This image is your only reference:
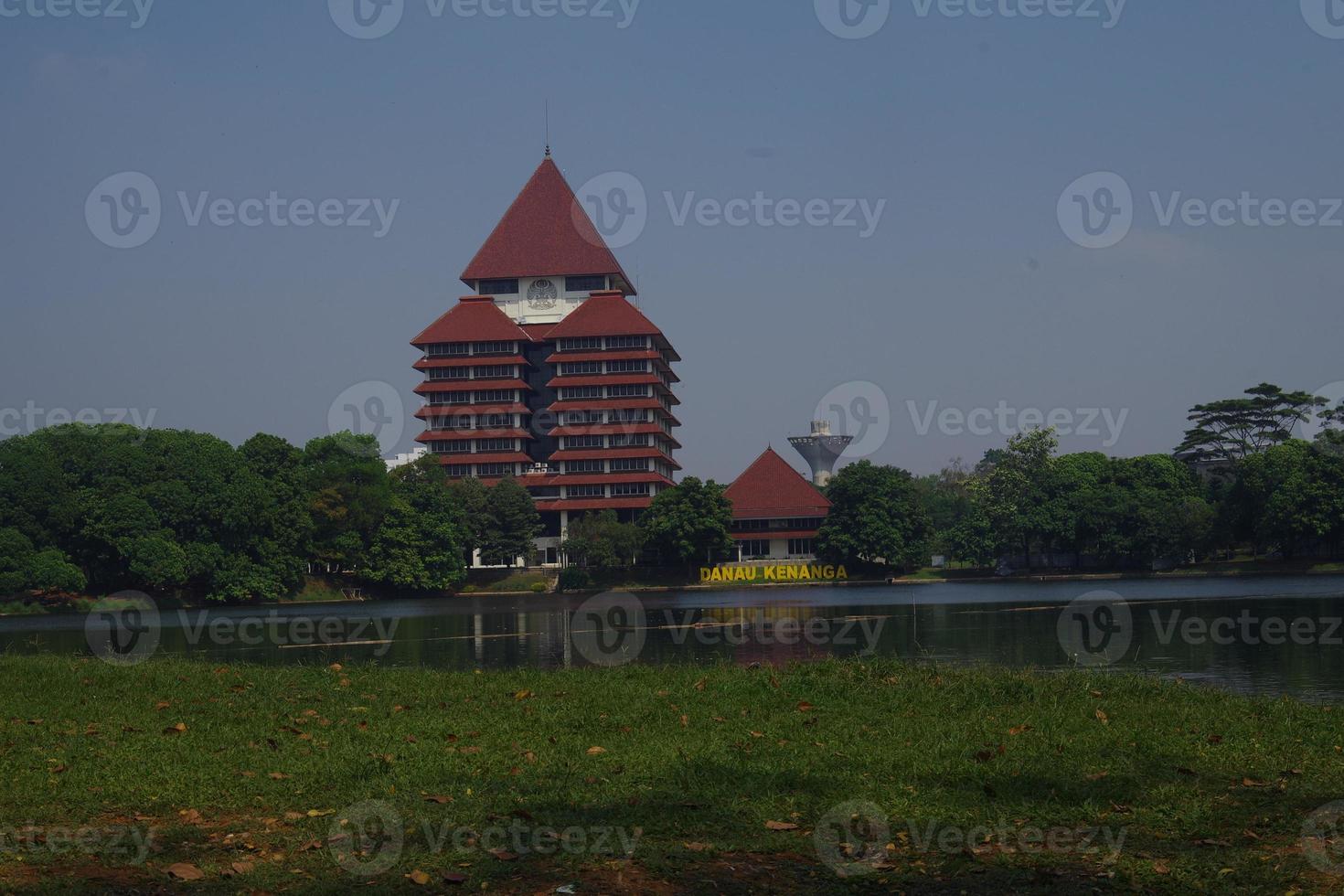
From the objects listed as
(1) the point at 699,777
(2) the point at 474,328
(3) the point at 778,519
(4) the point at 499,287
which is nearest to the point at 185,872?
(1) the point at 699,777

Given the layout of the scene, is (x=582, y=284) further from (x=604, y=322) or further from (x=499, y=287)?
(x=604, y=322)

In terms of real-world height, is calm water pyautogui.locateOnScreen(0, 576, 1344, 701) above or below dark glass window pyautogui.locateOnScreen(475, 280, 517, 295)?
below

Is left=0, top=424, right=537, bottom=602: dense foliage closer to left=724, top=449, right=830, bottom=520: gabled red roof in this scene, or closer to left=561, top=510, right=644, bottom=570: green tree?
left=561, top=510, right=644, bottom=570: green tree

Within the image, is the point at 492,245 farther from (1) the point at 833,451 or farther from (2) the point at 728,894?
(2) the point at 728,894

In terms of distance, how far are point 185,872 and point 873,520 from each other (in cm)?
6970

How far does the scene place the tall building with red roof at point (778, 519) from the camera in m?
82.2

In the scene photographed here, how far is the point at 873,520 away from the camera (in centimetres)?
7438

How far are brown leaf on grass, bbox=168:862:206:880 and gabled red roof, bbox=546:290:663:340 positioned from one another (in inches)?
3279

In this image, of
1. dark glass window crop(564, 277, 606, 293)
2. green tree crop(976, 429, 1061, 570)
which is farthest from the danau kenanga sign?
dark glass window crop(564, 277, 606, 293)

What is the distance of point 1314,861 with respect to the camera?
6047 mm

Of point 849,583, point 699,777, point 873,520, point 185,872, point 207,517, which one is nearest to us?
point 185,872

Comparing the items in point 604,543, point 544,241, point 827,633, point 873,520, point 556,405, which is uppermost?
point 544,241

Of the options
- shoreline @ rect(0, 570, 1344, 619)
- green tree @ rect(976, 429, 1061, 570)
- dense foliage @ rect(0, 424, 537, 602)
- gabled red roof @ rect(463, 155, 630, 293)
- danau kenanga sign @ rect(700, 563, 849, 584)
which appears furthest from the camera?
gabled red roof @ rect(463, 155, 630, 293)

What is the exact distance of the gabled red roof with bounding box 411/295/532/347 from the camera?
9025 centimetres
